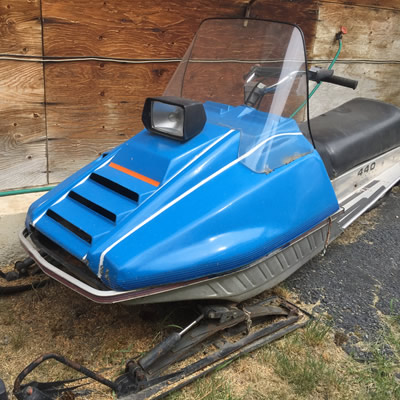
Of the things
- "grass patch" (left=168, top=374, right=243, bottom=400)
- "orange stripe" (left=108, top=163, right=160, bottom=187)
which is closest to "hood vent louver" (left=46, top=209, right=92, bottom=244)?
"orange stripe" (left=108, top=163, right=160, bottom=187)

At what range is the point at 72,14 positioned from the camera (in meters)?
2.92

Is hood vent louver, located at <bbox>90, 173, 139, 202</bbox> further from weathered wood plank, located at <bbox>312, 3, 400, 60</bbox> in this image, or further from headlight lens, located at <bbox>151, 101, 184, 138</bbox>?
weathered wood plank, located at <bbox>312, 3, 400, 60</bbox>

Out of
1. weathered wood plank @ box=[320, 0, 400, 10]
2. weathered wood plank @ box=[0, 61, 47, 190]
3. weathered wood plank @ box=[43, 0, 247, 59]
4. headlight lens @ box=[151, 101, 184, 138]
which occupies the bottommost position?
weathered wood plank @ box=[0, 61, 47, 190]

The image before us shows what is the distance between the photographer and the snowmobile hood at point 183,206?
1.90 metres

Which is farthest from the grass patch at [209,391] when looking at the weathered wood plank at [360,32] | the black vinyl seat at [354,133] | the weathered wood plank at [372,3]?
the weathered wood plank at [372,3]

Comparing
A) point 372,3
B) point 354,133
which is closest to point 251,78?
point 354,133

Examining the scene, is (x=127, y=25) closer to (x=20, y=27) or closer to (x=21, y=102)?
(x=20, y=27)

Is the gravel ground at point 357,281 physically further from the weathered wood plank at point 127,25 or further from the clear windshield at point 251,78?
the weathered wood plank at point 127,25

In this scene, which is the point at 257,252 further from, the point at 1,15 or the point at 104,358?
the point at 1,15

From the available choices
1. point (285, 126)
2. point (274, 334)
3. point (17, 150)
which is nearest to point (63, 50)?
point (17, 150)

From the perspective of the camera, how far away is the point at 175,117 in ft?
7.52

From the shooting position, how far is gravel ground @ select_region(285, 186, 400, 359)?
249 centimetres

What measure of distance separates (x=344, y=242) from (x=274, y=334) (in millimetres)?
1173

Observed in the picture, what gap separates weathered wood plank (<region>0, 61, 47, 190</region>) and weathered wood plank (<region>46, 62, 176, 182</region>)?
0.21ft
